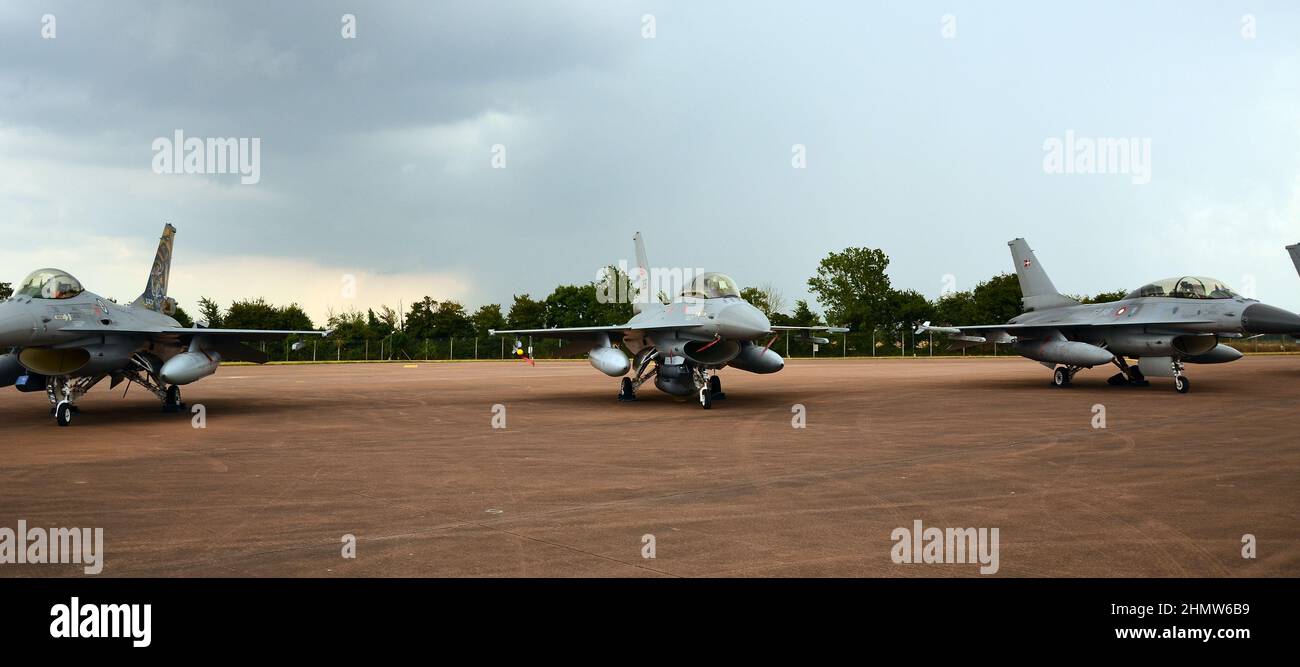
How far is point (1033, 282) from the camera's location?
25.5 meters

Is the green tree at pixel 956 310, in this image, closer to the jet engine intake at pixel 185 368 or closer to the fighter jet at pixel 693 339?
the fighter jet at pixel 693 339

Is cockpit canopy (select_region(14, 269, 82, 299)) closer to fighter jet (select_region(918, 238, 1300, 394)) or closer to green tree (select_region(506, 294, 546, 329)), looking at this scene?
fighter jet (select_region(918, 238, 1300, 394))

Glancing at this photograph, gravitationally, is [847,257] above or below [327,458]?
above

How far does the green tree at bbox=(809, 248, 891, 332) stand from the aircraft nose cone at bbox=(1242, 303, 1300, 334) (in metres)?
64.5

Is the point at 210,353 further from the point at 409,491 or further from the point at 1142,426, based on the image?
the point at 1142,426

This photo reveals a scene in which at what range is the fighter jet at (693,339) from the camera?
15531 millimetres

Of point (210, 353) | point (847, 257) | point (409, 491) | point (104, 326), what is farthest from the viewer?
point (847, 257)

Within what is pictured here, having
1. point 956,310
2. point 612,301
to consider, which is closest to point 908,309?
point 956,310

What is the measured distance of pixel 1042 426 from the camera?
12562 mm

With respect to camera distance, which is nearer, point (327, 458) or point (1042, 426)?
point (327, 458)

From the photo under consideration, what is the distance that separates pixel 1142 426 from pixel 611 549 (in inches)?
426

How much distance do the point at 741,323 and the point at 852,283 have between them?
245 feet

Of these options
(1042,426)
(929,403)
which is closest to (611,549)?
(1042,426)

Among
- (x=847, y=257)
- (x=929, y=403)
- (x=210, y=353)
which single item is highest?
(x=847, y=257)
